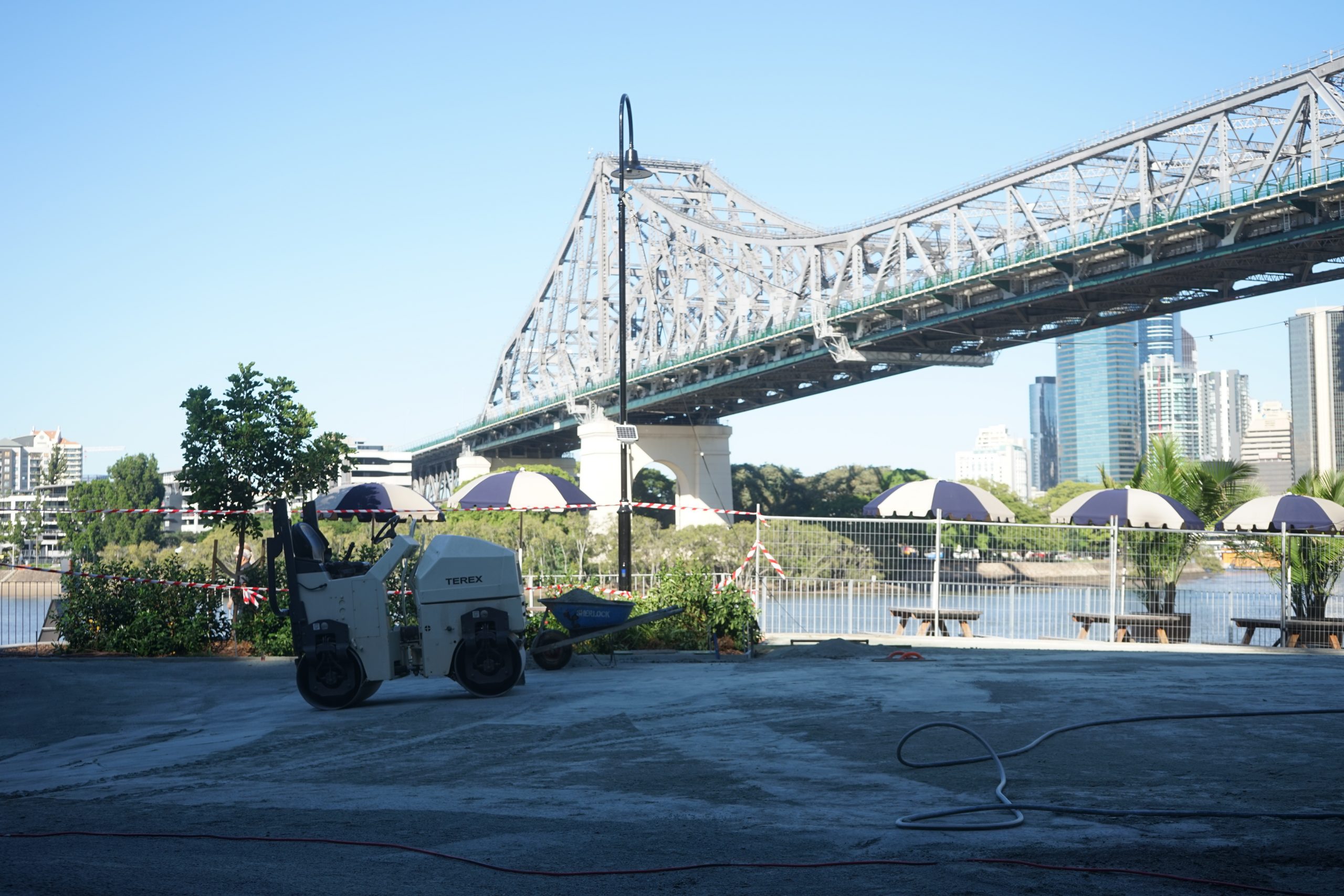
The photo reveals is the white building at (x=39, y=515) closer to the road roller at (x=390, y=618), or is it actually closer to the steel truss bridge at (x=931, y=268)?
the steel truss bridge at (x=931, y=268)

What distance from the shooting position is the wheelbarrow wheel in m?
11.6

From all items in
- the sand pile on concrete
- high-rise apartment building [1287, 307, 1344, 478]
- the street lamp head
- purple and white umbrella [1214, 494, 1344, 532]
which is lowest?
the sand pile on concrete

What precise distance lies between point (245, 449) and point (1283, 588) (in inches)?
586

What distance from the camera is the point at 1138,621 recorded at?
16.8 meters

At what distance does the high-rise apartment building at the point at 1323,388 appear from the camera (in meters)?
172

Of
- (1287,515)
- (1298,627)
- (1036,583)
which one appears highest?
(1287,515)

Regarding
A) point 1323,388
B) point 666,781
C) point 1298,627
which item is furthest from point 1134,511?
point 1323,388

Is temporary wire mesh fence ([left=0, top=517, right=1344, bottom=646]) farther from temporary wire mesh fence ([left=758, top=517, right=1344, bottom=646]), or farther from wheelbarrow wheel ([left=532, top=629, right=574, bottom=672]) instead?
wheelbarrow wheel ([left=532, top=629, right=574, bottom=672])

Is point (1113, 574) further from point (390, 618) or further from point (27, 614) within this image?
point (27, 614)

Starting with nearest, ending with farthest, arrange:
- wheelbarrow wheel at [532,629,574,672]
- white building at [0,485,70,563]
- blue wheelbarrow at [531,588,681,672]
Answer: blue wheelbarrow at [531,588,681,672] → wheelbarrow wheel at [532,629,574,672] → white building at [0,485,70,563]

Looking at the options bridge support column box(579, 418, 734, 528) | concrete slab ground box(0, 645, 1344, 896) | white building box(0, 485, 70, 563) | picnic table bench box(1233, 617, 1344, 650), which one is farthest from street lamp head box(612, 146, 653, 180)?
bridge support column box(579, 418, 734, 528)

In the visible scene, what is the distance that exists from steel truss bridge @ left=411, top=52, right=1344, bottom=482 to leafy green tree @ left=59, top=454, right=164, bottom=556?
20.4 metres

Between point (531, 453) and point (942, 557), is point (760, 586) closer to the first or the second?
point (942, 557)

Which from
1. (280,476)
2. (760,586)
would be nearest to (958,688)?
(760,586)
